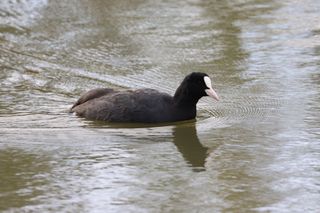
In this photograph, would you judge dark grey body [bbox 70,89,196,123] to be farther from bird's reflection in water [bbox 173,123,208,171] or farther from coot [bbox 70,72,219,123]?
bird's reflection in water [bbox 173,123,208,171]

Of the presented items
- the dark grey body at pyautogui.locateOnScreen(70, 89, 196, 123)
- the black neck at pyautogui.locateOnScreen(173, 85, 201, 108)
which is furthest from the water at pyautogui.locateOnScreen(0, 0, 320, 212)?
the black neck at pyautogui.locateOnScreen(173, 85, 201, 108)

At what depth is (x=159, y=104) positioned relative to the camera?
9836mm

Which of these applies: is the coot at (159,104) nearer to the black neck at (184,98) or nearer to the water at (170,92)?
the black neck at (184,98)

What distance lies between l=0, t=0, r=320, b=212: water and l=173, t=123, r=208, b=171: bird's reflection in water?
0.01 m

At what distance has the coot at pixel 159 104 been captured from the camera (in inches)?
386

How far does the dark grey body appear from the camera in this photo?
32.1 feet

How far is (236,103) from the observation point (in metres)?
10.8

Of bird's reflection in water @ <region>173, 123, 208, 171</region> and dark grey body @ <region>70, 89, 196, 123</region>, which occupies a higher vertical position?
dark grey body @ <region>70, 89, 196, 123</region>

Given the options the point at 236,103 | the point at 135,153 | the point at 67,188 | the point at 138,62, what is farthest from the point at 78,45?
the point at 67,188

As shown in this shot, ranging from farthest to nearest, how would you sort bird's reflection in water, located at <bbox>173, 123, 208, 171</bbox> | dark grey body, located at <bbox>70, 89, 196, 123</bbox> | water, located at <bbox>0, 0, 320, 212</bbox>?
dark grey body, located at <bbox>70, 89, 196, 123</bbox> → bird's reflection in water, located at <bbox>173, 123, 208, 171</bbox> → water, located at <bbox>0, 0, 320, 212</bbox>

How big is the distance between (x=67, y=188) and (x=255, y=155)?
1989mm

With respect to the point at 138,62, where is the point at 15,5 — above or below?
above

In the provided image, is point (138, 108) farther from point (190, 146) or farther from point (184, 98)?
point (190, 146)

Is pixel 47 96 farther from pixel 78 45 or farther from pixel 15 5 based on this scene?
pixel 15 5
